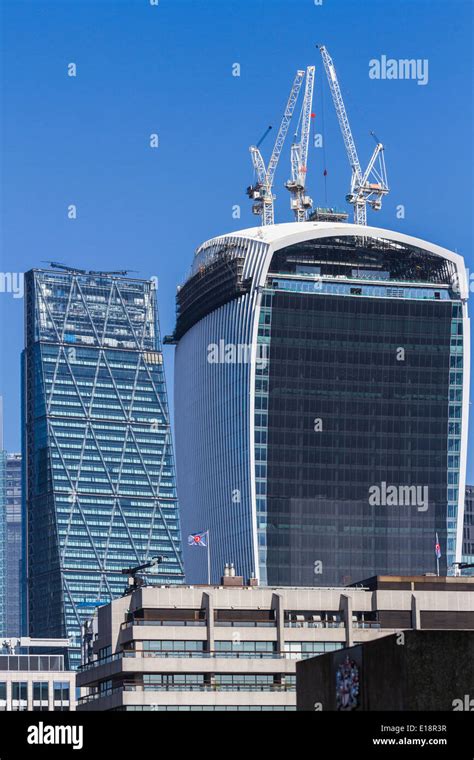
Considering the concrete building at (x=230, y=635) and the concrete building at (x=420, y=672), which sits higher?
the concrete building at (x=230, y=635)

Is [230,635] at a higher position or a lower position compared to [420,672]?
higher

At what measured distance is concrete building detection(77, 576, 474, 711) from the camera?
172 m

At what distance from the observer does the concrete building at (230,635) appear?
17250 centimetres

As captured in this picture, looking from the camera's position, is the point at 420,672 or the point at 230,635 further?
the point at 230,635

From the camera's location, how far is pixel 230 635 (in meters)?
179

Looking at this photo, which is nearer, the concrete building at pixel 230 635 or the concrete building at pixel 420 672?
the concrete building at pixel 420 672

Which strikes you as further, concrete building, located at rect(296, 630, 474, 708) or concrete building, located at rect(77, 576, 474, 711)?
concrete building, located at rect(77, 576, 474, 711)

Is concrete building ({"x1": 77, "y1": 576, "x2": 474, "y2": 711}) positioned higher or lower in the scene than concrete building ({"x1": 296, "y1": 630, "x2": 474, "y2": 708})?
higher

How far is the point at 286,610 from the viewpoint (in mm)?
184875
